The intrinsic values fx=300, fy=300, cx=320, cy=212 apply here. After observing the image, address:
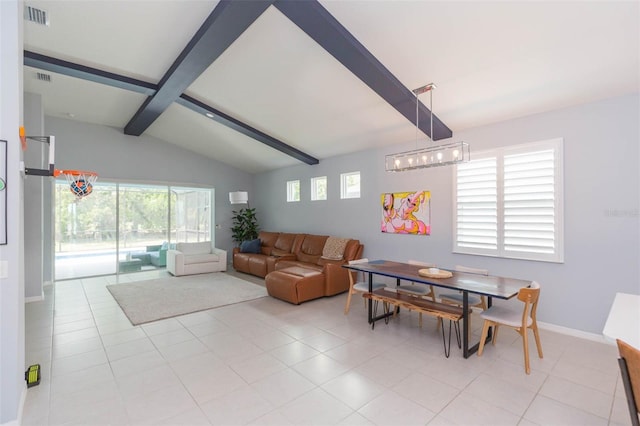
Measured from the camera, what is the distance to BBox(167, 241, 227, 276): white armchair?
Answer: 269 inches

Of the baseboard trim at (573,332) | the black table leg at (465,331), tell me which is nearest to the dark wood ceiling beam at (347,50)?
the black table leg at (465,331)

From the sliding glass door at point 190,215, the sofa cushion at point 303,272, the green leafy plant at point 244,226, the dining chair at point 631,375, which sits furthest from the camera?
the green leafy plant at point 244,226

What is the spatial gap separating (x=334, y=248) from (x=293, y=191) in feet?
8.27

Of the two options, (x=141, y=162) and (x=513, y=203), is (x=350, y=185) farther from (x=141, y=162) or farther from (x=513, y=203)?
(x=141, y=162)

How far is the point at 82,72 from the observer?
160 inches

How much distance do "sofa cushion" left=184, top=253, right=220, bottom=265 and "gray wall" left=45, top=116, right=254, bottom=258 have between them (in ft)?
4.04

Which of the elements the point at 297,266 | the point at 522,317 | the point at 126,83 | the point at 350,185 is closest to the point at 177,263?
the point at 297,266

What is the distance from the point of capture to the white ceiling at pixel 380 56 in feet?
8.55

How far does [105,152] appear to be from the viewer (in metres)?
6.85

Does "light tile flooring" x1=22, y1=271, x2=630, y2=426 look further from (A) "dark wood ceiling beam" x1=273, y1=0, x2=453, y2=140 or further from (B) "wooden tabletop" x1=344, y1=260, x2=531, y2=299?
(A) "dark wood ceiling beam" x1=273, y1=0, x2=453, y2=140

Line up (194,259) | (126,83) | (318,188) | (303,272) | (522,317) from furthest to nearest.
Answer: (318,188)
(194,259)
(303,272)
(126,83)
(522,317)

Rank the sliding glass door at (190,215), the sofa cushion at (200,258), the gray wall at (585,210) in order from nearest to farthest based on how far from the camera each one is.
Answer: the gray wall at (585,210) < the sofa cushion at (200,258) < the sliding glass door at (190,215)

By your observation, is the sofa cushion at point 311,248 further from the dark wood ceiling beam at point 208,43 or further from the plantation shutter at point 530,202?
the dark wood ceiling beam at point 208,43

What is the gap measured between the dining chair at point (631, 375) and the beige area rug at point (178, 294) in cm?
450
